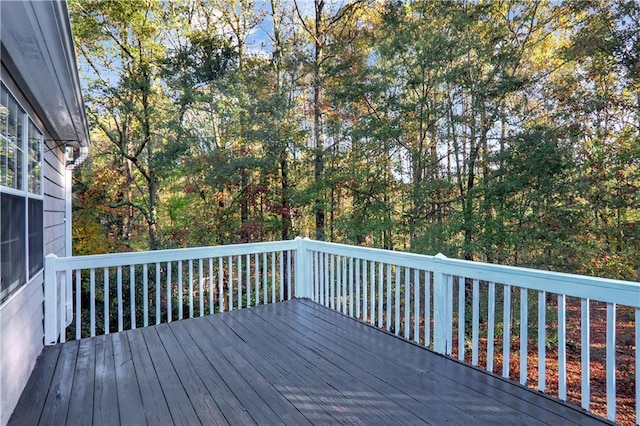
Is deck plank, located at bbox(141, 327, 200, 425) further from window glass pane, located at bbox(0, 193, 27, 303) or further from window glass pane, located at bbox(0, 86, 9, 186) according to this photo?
window glass pane, located at bbox(0, 86, 9, 186)

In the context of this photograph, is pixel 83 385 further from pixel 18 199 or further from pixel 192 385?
pixel 18 199

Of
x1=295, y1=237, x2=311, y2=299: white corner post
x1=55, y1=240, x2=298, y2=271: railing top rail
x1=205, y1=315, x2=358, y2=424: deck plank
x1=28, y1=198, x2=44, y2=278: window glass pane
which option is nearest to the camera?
x1=205, y1=315, x2=358, y2=424: deck plank

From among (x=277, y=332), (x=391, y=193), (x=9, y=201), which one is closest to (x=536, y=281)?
(x=277, y=332)

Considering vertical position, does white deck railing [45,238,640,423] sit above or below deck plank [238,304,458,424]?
above

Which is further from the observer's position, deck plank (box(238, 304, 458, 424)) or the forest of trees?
the forest of trees

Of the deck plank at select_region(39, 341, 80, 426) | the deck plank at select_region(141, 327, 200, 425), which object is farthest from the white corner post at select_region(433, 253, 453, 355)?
the deck plank at select_region(39, 341, 80, 426)

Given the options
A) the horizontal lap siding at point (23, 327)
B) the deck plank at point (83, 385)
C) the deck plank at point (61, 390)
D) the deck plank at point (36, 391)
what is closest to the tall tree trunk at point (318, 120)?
the horizontal lap siding at point (23, 327)

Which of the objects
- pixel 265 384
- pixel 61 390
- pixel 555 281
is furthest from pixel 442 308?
pixel 61 390

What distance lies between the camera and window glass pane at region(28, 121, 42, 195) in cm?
308

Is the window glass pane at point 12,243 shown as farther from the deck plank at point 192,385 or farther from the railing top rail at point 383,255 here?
the railing top rail at point 383,255

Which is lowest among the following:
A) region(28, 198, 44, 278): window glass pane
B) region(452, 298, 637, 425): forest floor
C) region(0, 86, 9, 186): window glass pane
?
region(452, 298, 637, 425): forest floor

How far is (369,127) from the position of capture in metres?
7.96

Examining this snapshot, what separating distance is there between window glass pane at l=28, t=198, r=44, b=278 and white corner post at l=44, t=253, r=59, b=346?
81 millimetres

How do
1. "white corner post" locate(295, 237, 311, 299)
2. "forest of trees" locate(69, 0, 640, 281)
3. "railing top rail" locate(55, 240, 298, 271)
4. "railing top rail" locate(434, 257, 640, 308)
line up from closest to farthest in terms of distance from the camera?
"railing top rail" locate(434, 257, 640, 308) → "railing top rail" locate(55, 240, 298, 271) → "white corner post" locate(295, 237, 311, 299) → "forest of trees" locate(69, 0, 640, 281)
